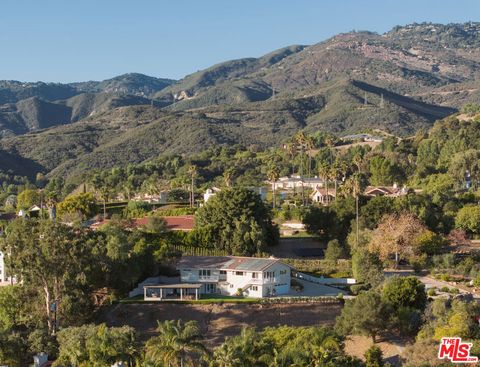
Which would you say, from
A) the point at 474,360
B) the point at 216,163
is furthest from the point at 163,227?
the point at 216,163

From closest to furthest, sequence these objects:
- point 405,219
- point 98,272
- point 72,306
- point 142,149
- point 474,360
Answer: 1. point 474,360
2. point 72,306
3. point 98,272
4. point 405,219
5. point 142,149

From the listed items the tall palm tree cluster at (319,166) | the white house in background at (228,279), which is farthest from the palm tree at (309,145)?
the white house in background at (228,279)

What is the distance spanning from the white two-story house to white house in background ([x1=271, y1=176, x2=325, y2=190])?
51.8 meters

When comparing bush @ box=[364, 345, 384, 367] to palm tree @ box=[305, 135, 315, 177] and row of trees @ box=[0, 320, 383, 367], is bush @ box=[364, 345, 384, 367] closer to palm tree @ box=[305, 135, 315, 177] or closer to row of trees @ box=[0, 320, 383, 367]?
row of trees @ box=[0, 320, 383, 367]

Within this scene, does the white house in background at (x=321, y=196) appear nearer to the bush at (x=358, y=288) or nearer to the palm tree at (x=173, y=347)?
the bush at (x=358, y=288)

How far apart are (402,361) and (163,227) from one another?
31.7 m

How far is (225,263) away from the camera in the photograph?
175 ft

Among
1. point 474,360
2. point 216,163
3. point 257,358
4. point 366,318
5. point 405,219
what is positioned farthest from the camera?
point 216,163

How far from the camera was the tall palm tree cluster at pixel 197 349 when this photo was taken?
108 feet

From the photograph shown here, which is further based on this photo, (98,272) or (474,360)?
(98,272)

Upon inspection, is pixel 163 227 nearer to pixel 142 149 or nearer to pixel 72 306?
pixel 72 306

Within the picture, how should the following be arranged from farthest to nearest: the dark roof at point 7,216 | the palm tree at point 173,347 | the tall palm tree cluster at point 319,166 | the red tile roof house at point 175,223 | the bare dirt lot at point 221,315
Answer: the dark roof at point 7,216, the tall palm tree cluster at point 319,166, the red tile roof house at point 175,223, the bare dirt lot at point 221,315, the palm tree at point 173,347

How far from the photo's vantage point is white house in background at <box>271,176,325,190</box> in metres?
105

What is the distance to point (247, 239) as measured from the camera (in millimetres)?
59344
